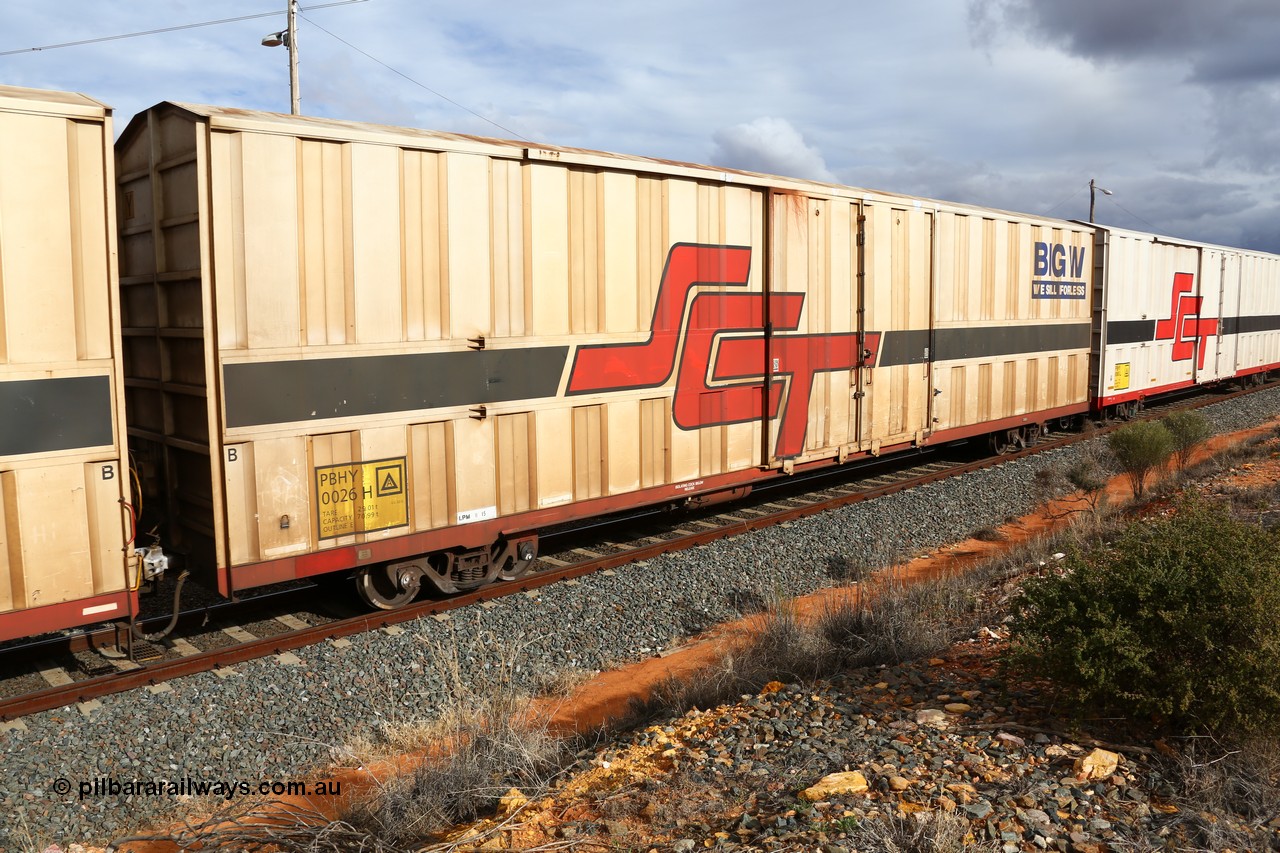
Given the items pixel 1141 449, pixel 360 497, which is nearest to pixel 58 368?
pixel 360 497

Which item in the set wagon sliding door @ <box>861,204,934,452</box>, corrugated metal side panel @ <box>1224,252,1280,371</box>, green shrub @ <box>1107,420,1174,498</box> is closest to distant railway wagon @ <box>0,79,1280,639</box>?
wagon sliding door @ <box>861,204,934,452</box>

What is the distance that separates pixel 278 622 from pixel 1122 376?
56.9 ft

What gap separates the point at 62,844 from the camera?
4.83 metres

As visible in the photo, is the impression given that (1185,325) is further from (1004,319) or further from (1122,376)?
(1004,319)

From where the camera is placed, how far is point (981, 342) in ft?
47.2

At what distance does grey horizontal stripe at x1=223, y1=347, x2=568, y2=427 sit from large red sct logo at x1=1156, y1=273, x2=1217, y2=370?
17.5 metres

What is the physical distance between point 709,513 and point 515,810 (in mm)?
7559

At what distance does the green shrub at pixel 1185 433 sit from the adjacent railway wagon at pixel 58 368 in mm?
14714

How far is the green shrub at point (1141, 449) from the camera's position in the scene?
42.3 feet

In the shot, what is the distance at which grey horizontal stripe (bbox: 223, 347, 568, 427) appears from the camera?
6.68 m

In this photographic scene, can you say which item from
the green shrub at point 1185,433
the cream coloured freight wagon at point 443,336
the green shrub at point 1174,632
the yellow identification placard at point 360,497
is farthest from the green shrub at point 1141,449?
the yellow identification placard at point 360,497

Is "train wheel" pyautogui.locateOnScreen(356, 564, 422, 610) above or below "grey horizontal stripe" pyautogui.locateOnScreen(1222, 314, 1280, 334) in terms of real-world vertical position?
below

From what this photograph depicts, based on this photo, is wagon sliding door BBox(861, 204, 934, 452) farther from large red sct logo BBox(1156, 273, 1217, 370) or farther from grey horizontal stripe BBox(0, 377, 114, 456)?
large red sct logo BBox(1156, 273, 1217, 370)

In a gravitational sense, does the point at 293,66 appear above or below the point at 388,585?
above
